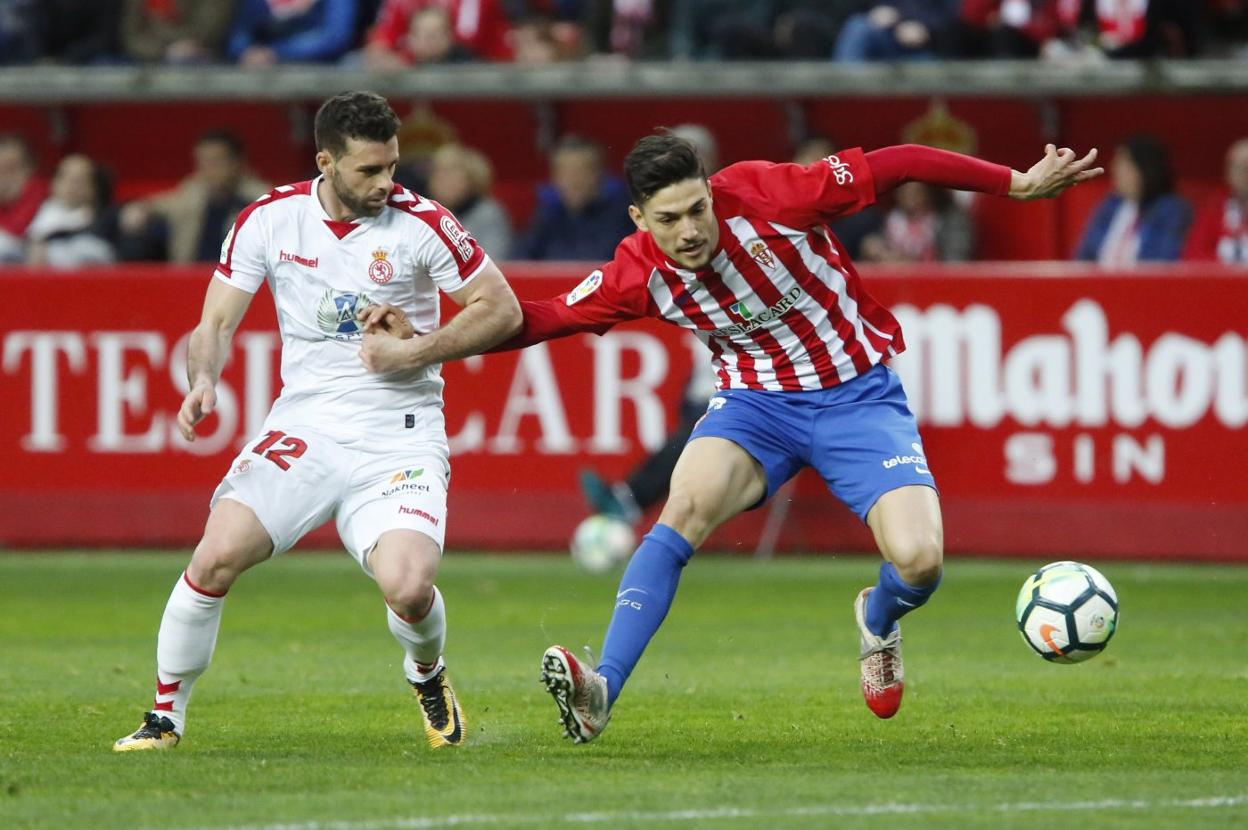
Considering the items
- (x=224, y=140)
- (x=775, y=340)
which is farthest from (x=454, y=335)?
(x=224, y=140)

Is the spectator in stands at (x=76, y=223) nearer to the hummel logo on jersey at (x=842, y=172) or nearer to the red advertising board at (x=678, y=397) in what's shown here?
the red advertising board at (x=678, y=397)

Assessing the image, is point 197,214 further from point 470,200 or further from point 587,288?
point 587,288

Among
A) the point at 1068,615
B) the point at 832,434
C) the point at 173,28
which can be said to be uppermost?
the point at 832,434

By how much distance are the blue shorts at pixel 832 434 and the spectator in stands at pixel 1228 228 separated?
7.16 m

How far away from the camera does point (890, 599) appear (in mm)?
7699

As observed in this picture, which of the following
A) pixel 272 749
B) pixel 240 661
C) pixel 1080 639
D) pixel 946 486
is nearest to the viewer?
pixel 272 749

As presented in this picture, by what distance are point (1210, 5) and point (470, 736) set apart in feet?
35.9

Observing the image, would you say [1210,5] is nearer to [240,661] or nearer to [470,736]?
[240,661]

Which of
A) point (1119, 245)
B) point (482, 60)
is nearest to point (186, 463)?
point (482, 60)

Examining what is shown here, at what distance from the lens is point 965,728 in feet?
25.4

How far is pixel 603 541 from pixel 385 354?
642cm

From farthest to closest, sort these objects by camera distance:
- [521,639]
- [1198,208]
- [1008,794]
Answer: [1198,208], [521,639], [1008,794]

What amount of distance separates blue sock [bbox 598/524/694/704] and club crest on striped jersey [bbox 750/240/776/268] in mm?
926

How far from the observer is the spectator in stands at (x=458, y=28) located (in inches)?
677
